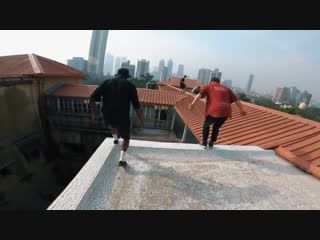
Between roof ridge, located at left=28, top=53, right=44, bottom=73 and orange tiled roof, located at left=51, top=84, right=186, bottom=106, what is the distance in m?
1.95

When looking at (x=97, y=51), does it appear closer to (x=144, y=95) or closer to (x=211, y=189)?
(x=144, y=95)

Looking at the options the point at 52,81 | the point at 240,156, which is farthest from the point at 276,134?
the point at 52,81

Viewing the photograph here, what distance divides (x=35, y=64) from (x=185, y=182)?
16828 mm

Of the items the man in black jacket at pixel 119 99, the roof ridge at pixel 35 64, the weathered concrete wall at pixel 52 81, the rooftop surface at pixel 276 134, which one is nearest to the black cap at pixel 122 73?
the man in black jacket at pixel 119 99

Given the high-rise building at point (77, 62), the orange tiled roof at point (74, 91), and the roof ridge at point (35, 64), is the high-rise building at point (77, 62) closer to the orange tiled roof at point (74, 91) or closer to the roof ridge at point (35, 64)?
the roof ridge at point (35, 64)

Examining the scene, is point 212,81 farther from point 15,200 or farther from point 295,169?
point 15,200

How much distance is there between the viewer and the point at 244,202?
7.63 feet

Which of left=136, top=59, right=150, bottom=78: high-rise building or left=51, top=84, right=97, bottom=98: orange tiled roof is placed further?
left=136, top=59, right=150, bottom=78: high-rise building

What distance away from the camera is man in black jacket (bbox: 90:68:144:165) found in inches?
114

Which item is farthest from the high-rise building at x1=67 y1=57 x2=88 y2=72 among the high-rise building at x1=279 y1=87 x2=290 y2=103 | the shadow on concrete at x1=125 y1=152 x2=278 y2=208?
the high-rise building at x1=279 y1=87 x2=290 y2=103

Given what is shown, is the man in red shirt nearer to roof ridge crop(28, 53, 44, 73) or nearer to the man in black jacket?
the man in black jacket

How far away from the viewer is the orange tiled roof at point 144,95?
15.0 m

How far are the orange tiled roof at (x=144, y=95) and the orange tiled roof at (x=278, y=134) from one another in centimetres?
763

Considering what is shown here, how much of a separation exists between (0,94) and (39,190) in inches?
246
